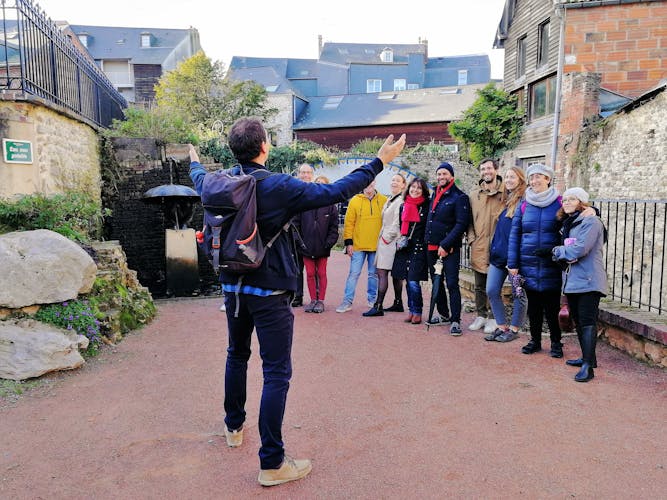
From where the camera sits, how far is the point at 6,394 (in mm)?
4152

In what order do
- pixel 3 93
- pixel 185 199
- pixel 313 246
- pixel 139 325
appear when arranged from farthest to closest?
pixel 185 199, pixel 313 246, pixel 139 325, pixel 3 93

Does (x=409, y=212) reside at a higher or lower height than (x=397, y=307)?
higher

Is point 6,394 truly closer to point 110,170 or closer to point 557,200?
point 557,200

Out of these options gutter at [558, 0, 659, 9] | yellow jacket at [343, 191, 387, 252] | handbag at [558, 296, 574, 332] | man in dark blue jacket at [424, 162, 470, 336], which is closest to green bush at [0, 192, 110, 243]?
yellow jacket at [343, 191, 387, 252]

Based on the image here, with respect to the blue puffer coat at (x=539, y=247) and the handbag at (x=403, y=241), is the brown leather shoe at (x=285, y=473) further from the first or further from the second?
the handbag at (x=403, y=241)

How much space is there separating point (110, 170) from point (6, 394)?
7331 millimetres

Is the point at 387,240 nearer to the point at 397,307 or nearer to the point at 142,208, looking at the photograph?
the point at 397,307

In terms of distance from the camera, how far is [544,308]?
5.23 m

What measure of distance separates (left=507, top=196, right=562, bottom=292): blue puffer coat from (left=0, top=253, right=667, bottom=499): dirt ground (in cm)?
75

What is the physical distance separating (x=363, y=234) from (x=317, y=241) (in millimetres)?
636

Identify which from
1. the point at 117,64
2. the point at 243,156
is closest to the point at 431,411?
the point at 243,156

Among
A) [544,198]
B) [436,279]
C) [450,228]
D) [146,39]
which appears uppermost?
[146,39]

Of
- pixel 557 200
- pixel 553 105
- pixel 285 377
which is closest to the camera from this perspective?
pixel 285 377

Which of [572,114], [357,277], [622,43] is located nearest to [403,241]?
[357,277]
